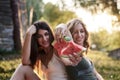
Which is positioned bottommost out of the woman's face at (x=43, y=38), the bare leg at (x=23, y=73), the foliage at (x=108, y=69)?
the foliage at (x=108, y=69)

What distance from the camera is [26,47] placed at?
6.82 meters

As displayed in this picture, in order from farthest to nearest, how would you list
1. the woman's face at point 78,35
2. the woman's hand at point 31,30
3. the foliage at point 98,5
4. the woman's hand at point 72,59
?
1. the foliage at point 98,5
2. the woman's hand at point 31,30
3. the woman's face at point 78,35
4. the woman's hand at point 72,59

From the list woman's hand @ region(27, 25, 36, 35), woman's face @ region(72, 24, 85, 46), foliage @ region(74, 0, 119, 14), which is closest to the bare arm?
woman's hand @ region(27, 25, 36, 35)

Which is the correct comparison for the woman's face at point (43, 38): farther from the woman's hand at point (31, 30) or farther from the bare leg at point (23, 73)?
the bare leg at point (23, 73)

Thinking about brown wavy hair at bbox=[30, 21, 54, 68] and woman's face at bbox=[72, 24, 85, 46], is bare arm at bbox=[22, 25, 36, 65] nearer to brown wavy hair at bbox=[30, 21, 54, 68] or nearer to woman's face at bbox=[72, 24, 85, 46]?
brown wavy hair at bbox=[30, 21, 54, 68]

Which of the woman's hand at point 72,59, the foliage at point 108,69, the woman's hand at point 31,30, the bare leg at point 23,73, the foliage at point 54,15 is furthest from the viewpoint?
the foliage at point 54,15

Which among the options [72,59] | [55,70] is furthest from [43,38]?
[72,59]

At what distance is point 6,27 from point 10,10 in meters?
0.88

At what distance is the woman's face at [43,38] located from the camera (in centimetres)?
671

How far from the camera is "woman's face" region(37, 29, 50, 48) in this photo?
6710mm

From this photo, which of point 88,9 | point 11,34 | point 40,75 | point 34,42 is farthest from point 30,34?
point 88,9

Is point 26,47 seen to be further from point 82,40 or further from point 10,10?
point 10,10

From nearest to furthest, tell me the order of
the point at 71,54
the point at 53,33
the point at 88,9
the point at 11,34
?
the point at 71,54 < the point at 53,33 < the point at 11,34 < the point at 88,9

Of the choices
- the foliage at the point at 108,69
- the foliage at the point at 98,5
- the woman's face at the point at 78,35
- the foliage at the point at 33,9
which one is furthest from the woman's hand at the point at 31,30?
the foliage at the point at 98,5
